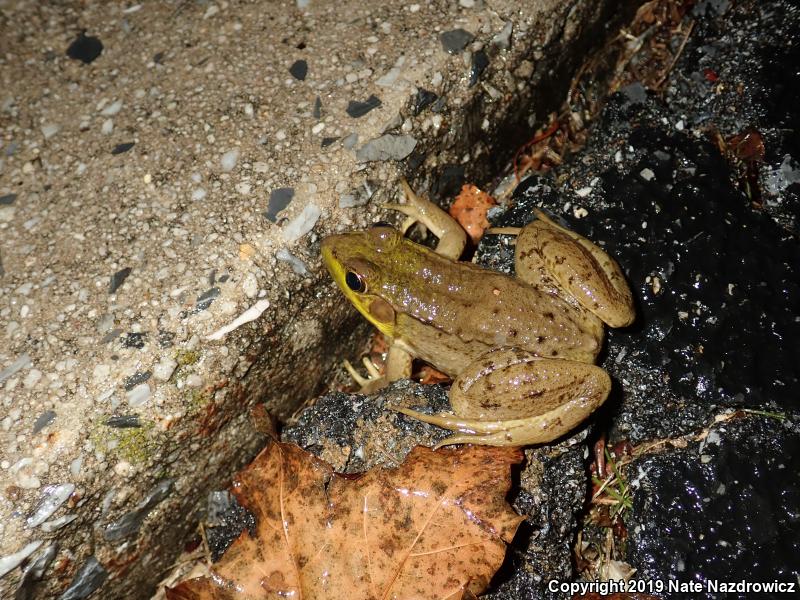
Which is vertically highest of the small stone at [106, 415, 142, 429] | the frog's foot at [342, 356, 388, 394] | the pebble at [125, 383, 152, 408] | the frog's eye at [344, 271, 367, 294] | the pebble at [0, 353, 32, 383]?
the frog's eye at [344, 271, 367, 294]

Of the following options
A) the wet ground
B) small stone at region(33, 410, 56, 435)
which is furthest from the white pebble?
small stone at region(33, 410, 56, 435)

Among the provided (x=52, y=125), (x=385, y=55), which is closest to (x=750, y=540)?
(x=385, y=55)

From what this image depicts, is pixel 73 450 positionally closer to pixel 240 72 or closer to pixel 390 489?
pixel 390 489

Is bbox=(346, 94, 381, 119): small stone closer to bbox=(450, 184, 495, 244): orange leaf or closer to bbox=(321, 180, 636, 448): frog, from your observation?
bbox=(321, 180, 636, 448): frog

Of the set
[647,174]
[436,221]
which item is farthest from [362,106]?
[647,174]

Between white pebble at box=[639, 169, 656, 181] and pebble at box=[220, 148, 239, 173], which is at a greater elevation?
pebble at box=[220, 148, 239, 173]

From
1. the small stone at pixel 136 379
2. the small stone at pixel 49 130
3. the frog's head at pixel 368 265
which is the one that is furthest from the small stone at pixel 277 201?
the small stone at pixel 49 130

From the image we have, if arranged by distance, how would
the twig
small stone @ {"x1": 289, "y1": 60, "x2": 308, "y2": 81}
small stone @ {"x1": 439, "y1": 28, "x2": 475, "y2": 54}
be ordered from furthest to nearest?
the twig < small stone @ {"x1": 289, "y1": 60, "x2": 308, "y2": 81} < small stone @ {"x1": 439, "y1": 28, "x2": 475, "y2": 54}

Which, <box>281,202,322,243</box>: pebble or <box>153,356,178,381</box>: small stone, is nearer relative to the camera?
<box>153,356,178,381</box>: small stone
